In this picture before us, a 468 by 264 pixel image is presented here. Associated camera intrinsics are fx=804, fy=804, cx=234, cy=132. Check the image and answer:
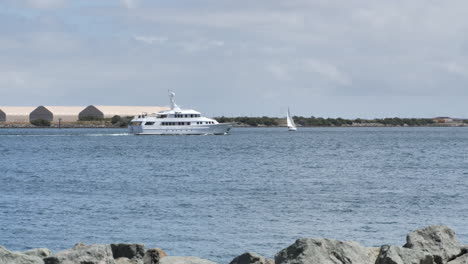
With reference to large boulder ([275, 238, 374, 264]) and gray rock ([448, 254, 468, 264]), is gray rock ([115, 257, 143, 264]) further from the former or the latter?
gray rock ([448, 254, 468, 264])

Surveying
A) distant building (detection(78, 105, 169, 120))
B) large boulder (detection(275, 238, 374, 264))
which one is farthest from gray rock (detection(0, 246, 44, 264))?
distant building (detection(78, 105, 169, 120))

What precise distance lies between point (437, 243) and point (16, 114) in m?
167

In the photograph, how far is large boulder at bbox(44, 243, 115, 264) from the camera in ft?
39.6

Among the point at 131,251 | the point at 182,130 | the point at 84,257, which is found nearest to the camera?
the point at 84,257

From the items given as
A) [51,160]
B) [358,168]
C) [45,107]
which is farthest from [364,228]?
[45,107]

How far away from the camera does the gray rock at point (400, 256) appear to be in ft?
42.3

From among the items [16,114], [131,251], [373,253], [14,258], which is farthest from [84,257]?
[16,114]

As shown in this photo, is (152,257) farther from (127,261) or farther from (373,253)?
(373,253)

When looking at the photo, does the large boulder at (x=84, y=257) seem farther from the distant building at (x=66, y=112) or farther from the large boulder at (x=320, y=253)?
the distant building at (x=66, y=112)

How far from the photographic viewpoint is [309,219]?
966 inches

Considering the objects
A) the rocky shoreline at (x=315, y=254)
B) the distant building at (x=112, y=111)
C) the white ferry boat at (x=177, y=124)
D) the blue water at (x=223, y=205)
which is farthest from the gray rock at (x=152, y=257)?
the distant building at (x=112, y=111)

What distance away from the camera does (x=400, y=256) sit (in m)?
13.1

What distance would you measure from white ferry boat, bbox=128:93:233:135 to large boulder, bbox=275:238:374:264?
97.1 metres

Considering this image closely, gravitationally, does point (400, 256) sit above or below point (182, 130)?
below
